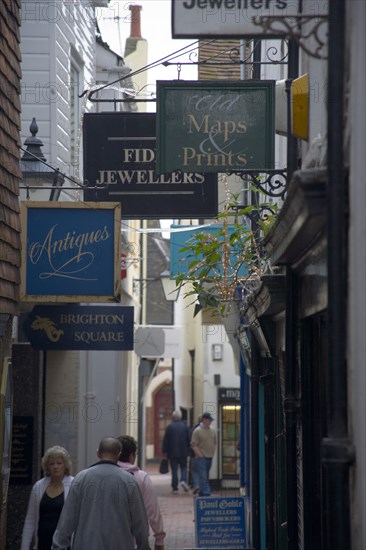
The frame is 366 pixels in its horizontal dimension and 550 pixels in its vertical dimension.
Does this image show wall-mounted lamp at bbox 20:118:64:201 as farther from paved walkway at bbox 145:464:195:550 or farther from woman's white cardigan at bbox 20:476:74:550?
paved walkway at bbox 145:464:195:550

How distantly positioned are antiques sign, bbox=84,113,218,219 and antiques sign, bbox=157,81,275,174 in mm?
1871

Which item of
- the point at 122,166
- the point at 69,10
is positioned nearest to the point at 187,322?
the point at 69,10

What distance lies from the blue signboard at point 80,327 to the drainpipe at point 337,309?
669cm

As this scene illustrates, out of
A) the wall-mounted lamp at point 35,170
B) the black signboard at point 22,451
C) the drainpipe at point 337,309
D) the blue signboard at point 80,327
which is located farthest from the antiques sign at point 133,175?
the drainpipe at point 337,309

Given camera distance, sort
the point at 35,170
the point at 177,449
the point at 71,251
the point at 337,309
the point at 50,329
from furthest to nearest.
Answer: the point at 177,449, the point at 50,329, the point at 35,170, the point at 71,251, the point at 337,309

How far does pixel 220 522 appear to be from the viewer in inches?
377

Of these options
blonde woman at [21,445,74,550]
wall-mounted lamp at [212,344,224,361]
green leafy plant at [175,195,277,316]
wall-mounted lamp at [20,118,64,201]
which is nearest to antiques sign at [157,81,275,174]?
green leafy plant at [175,195,277,316]

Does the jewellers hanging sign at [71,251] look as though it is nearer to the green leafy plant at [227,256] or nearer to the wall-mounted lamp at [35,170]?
the green leafy plant at [227,256]

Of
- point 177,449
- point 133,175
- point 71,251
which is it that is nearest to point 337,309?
point 71,251

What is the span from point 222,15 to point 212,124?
83.2 inches

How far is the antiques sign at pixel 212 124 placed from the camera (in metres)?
8.98

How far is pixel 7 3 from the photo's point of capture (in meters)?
9.60

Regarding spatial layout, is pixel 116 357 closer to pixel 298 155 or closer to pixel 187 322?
pixel 298 155

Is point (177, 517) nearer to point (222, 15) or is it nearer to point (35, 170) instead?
point (35, 170)
